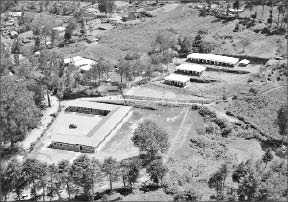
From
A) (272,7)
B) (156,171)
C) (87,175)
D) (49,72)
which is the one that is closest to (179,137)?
(156,171)

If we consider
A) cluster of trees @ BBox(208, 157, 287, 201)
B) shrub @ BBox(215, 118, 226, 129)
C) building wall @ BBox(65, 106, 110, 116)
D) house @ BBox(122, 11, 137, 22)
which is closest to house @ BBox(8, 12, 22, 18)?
house @ BBox(122, 11, 137, 22)

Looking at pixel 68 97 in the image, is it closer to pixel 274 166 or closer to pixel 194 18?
pixel 274 166

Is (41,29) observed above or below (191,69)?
above

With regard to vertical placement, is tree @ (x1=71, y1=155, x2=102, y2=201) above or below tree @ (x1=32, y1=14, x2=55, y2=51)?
below

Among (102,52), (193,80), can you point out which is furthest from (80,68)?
(193,80)

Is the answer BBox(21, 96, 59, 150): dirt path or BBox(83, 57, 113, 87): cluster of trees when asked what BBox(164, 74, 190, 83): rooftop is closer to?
BBox(83, 57, 113, 87): cluster of trees

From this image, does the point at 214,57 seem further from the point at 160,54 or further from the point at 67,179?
the point at 67,179

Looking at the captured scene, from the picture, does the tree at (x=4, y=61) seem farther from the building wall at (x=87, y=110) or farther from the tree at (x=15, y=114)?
the tree at (x=15, y=114)

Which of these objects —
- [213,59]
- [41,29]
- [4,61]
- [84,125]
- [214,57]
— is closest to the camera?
[84,125]
